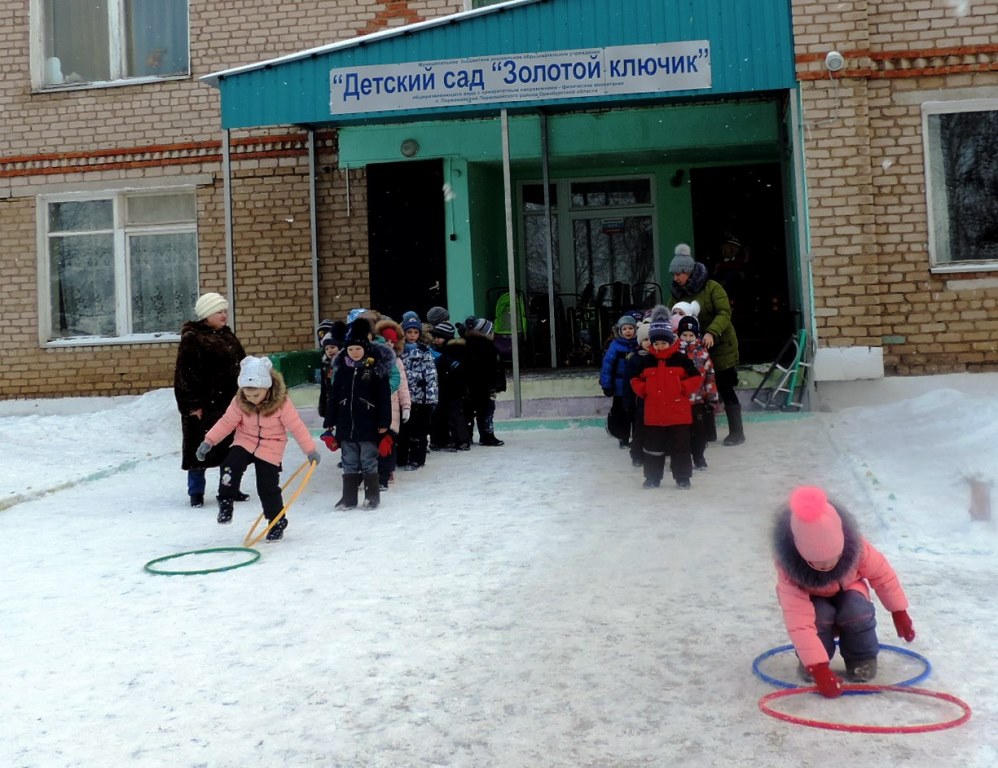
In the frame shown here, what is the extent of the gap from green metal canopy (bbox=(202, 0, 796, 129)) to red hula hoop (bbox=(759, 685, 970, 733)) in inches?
295

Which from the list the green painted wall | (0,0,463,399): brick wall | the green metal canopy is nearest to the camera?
the green metal canopy

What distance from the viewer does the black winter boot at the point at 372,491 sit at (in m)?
7.36

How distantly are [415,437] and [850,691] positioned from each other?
5720 mm

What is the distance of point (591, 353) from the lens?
45.2 feet

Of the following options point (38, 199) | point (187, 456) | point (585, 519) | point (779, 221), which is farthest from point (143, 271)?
point (585, 519)

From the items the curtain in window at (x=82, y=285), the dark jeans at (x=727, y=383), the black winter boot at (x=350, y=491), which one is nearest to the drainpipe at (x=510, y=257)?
the dark jeans at (x=727, y=383)

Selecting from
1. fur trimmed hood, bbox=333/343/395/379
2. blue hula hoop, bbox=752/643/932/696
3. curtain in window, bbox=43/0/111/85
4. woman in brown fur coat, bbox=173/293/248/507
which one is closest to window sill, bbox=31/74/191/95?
curtain in window, bbox=43/0/111/85

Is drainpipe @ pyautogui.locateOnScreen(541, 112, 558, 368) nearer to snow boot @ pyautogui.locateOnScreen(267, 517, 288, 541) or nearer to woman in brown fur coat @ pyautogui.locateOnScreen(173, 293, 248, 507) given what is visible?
woman in brown fur coat @ pyautogui.locateOnScreen(173, 293, 248, 507)

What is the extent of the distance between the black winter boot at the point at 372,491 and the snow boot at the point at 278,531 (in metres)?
0.86

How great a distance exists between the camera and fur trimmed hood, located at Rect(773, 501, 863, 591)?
3.58 meters

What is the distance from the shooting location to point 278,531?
650cm

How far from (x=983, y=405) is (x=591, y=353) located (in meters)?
5.45

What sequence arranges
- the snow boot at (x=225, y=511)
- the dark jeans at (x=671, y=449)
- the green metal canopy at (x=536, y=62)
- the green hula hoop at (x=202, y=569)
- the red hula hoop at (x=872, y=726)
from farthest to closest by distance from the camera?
the green metal canopy at (x=536, y=62)
the dark jeans at (x=671, y=449)
the snow boot at (x=225, y=511)
the green hula hoop at (x=202, y=569)
the red hula hoop at (x=872, y=726)

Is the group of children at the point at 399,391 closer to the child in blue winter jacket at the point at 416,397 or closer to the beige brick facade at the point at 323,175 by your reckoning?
the child in blue winter jacket at the point at 416,397
